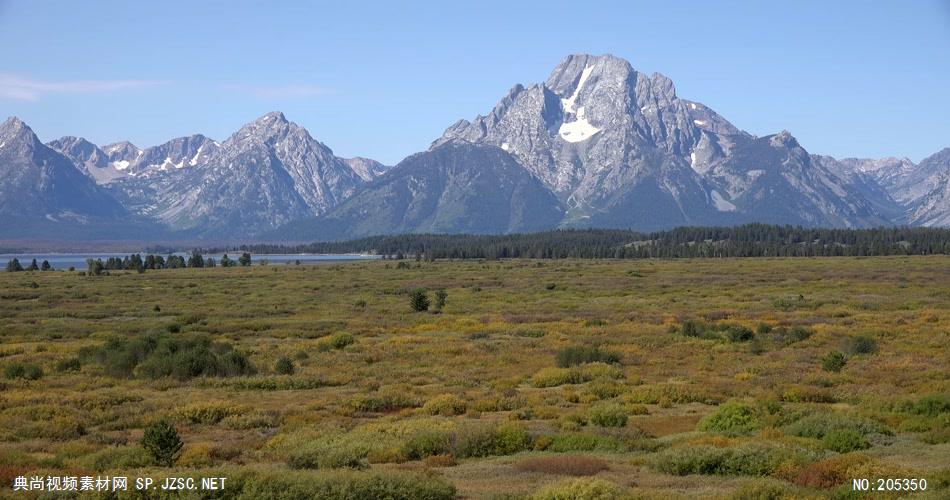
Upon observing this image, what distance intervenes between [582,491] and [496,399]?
14889 mm

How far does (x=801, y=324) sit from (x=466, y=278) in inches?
2827

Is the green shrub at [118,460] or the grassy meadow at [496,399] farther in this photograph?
the green shrub at [118,460]

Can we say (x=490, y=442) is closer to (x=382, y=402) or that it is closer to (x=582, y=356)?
(x=382, y=402)

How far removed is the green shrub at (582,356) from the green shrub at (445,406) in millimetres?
11759

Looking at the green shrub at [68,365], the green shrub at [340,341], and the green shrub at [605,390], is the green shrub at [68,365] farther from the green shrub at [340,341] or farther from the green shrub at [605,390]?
the green shrub at [605,390]

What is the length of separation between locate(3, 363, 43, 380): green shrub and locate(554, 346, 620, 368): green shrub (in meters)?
22.1

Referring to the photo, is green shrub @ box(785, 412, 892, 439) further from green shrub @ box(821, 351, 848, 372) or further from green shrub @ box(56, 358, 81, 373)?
green shrub @ box(56, 358, 81, 373)

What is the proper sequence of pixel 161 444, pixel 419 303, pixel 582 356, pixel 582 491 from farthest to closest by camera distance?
pixel 419 303 < pixel 582 356 < pixel 161 444 < pixel 582 491

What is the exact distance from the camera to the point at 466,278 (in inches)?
4946

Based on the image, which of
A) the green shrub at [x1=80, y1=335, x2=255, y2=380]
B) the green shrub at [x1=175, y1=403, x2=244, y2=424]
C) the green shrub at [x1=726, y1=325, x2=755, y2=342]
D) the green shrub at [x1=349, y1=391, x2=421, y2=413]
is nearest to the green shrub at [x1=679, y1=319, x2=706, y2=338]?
the green shrub at [x1=726, y1=325, x2=755, y2=342]

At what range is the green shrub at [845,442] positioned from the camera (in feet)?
71.1

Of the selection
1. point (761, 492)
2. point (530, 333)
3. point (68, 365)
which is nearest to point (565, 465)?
point (761, 492)

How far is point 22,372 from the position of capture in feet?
122

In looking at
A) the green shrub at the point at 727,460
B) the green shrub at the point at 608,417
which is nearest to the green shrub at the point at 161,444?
the green shrub at the point at 727,460
